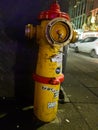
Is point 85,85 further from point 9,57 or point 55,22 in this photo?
point 55,22

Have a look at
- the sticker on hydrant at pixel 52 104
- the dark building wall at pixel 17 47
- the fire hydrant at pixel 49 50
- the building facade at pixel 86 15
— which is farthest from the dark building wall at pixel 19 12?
the building facade at pixel 86 15

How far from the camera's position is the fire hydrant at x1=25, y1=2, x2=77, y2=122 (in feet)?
9.52

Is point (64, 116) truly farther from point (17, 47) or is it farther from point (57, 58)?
point (17, 47)

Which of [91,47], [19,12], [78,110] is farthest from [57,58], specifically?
[91,47]

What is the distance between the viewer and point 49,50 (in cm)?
297

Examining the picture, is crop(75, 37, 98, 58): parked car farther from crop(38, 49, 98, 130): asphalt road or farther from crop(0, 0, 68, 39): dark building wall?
crop(0, 0, 68, 39): dark building wall

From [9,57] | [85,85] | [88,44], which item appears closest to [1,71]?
[9,57]

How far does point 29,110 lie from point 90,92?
201cm

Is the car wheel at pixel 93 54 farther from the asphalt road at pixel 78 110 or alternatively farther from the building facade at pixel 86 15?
the building facade at pixel 86 15

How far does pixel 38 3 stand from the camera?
11.6 feet

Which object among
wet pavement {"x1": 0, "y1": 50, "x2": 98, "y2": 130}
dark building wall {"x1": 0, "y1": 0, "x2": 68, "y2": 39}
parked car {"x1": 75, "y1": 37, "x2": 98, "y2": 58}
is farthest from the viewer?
parked car {"x1": 75, "y1": 37, "x2": 98, "y2": 58}

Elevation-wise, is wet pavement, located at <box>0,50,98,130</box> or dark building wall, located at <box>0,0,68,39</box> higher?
dark building wall, located at <box>0,0,68,39</box>

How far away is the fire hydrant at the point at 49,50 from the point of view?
290cm

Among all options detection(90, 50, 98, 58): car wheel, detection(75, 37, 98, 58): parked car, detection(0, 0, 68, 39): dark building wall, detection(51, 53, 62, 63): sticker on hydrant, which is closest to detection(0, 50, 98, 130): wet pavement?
detection(51, 53, 62, 63): sticker on hydrant
